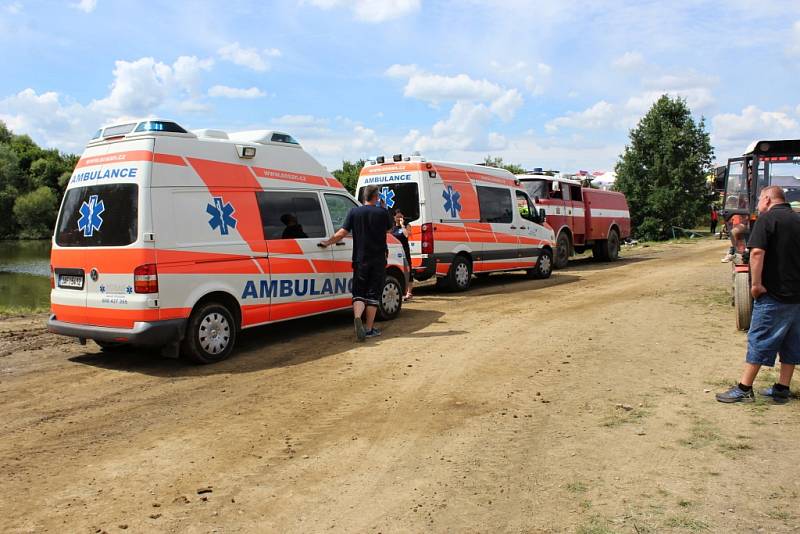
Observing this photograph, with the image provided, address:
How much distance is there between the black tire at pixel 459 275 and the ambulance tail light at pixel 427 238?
2.68ft

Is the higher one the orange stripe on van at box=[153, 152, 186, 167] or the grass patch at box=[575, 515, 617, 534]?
the orange stripe on van at box=[153, 152, 186, 167]

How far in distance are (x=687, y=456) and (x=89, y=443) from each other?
4.39 meters

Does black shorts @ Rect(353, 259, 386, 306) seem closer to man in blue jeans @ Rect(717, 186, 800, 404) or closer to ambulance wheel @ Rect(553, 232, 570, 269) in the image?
man in blue jeans @ Rect(717, 186, 800, 404)

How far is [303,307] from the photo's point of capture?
843cm

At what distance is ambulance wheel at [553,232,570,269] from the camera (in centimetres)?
1902

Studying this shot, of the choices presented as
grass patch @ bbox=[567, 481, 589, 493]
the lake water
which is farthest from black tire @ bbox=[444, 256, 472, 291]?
the lake water

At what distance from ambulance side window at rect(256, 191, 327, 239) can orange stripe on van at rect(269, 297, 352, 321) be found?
34.7 inches

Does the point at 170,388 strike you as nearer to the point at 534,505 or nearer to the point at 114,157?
the point at 114,157

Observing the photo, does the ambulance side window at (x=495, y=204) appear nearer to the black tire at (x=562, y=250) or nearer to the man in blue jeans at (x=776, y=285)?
the black tire at (x=562, y=250)

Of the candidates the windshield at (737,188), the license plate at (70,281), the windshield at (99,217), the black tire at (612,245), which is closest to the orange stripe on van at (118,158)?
the windshield at (99,217)

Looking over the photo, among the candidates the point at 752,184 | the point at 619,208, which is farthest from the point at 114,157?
the point at 619,208

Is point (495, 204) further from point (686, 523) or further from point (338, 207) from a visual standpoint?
point (686, 523)

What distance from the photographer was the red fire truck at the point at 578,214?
1814cm

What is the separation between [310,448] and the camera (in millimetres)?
4707
